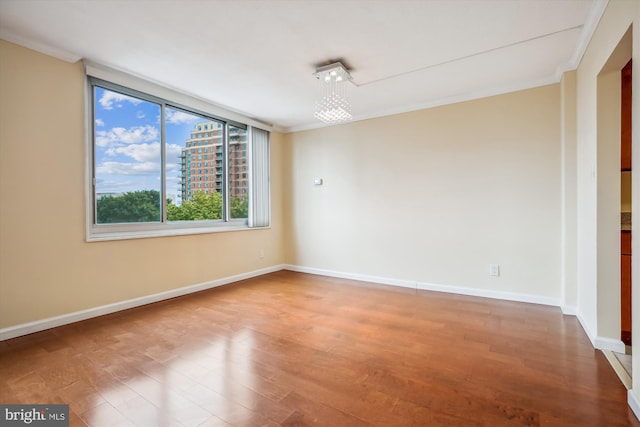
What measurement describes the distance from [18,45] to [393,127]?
4.06 meters

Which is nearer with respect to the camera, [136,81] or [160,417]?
[160,417]

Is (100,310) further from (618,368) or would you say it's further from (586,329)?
(586,329)

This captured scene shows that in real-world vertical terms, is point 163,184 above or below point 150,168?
below

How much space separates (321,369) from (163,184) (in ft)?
9.64

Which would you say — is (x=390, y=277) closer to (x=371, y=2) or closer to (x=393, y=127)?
(x=393, y=127)

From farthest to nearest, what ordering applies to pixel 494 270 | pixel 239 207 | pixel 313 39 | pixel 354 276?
pixel 239 207 → pixel 354 276 → pixel 494 270 → pixel 313 39

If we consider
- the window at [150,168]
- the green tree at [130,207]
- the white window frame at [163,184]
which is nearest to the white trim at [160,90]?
the white window frame at [163,184]

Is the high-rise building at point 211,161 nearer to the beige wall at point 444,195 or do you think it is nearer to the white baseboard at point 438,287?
the beige wall at point 444,195

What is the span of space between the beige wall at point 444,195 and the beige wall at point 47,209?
286cm

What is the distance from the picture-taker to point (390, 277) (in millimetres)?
4336

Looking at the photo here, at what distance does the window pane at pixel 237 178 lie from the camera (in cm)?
464

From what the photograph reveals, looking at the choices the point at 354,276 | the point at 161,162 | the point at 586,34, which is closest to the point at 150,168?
the point at 161,162

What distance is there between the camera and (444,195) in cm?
393

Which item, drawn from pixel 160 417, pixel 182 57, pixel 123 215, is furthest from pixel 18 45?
pixel 160 417
